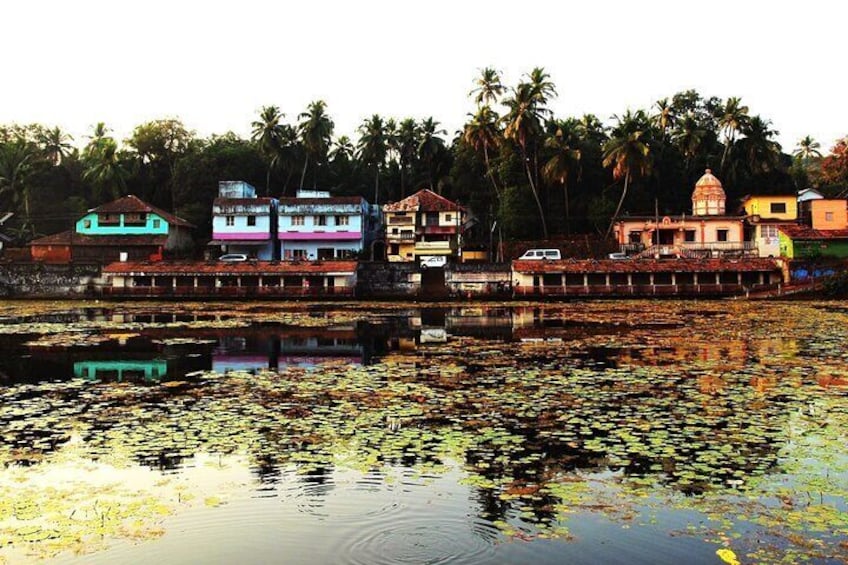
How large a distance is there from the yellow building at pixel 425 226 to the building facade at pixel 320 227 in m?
3.07

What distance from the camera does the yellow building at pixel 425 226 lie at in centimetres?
6356

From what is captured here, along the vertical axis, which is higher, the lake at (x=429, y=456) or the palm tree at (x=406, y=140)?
the palm tree at (x=406, y=140)

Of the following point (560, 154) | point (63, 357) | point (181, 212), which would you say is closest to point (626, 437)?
point (63, 357)

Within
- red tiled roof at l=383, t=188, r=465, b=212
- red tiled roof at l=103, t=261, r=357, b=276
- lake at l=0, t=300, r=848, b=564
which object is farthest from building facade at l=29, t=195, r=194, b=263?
lake at l=0, t=300, r=848, b=564

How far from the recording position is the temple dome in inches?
2435

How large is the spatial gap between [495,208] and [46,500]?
2486 inches

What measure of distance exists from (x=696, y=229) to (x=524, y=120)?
60.1 feet

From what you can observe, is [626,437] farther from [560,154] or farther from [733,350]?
[560,154]

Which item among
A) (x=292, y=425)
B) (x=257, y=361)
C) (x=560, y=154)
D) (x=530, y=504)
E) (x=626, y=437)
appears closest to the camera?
(x=530, y=504)

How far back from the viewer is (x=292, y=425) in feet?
37.9

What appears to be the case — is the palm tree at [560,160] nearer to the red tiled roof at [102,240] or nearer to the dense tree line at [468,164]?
the dense tree line at [468,164]

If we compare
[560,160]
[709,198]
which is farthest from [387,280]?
[709,198]

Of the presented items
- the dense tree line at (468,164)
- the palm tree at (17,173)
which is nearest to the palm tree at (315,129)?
the dense tree line at (468,164)

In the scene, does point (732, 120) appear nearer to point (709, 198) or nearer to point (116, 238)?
point (709, 198)
